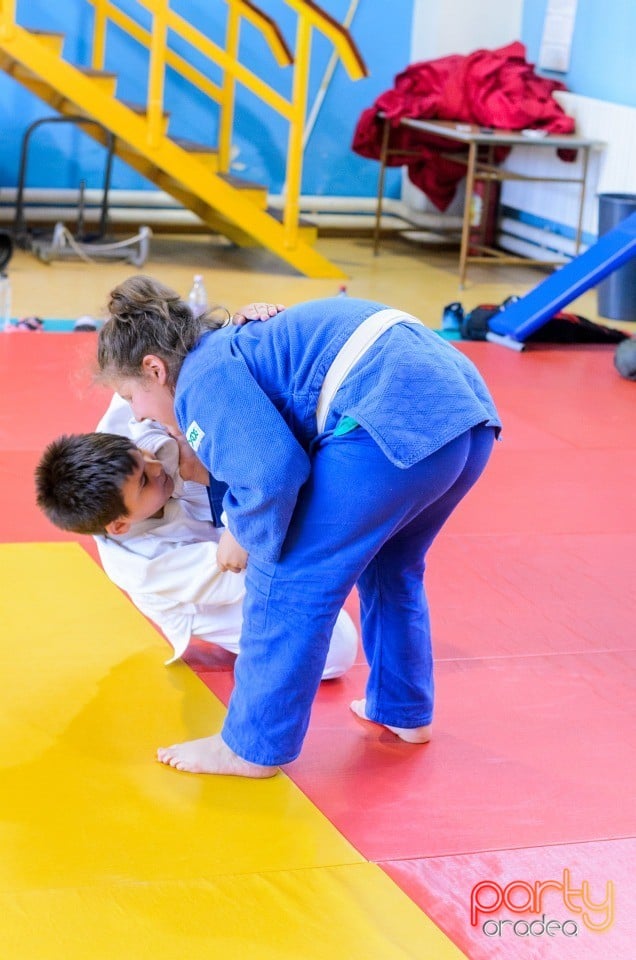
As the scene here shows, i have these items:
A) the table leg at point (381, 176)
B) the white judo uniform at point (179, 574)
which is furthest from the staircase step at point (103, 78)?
the white judo uniform at point (179, 574)

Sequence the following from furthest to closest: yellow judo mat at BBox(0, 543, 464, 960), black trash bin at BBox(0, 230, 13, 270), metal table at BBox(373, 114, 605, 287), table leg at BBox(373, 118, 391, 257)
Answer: table leg at BBox(373, 118, 391, 257)
metal table at BBox(373, 114, 605, 287)
black trash bin at BBox(0, 230, 13, 270)
yellow judo mat at BBox(0, 543, 464, 960)

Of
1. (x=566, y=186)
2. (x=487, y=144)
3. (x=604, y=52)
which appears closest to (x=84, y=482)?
(x=487, y=144)

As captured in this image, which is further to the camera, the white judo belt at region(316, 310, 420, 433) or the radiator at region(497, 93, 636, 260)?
the radiator at region(497, 93, 636, 260)

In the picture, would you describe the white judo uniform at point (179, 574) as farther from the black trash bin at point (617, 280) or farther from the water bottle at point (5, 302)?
the black trash bin at point (617, 280)

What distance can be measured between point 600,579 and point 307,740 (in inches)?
43.1

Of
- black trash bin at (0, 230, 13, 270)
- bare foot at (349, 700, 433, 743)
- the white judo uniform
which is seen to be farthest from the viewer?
black trash bin at (0, 230, 13, 270)

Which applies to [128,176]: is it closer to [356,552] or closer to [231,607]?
[231,607]

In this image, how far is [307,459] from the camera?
189 centimetres

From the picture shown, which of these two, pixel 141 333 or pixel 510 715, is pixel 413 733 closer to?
pixel 510 715

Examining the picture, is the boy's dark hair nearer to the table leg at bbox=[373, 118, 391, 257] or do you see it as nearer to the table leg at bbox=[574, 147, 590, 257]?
the table leg at bbox=[574, 147, 590, 257]

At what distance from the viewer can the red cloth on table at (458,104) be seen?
720 cm

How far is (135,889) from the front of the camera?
1811 millimetres

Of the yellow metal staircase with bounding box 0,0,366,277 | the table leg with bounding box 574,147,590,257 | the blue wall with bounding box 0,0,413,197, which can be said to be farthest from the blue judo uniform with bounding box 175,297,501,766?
the blue wall with bounding box 0,0,413,197

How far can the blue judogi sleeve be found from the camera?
6.00ft
